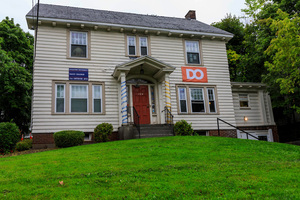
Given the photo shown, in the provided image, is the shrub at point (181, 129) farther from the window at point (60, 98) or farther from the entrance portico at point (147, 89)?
the window at point (60, 98)

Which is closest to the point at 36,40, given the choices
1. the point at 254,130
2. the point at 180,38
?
the point at 180,38

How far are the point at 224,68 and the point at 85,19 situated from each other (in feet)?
29.3

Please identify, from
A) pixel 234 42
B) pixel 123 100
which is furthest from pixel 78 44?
pixel 234 42

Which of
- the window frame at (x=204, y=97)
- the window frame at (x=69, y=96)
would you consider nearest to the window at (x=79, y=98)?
the window frame at (x=69, y=96)

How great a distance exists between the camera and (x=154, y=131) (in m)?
12.6

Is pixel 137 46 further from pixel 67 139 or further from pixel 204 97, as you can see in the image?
pixel 67 139

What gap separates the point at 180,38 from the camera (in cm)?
1582

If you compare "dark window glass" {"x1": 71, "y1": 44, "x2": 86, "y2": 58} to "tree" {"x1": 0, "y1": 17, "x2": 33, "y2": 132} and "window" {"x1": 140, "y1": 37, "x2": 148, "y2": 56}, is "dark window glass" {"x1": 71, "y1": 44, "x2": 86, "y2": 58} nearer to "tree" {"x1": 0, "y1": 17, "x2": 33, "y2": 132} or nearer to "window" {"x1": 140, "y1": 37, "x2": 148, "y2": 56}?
"window" {"x1": 140, "y1": 37, "x2": 148, "y2": 56}

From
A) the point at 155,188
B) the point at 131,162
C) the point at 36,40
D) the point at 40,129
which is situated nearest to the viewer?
the point at 155,188

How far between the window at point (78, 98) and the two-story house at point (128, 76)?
0.05m

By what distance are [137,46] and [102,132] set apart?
5644mm

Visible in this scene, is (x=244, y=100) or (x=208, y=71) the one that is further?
(x=244, y=100)

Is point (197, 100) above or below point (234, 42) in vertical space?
below

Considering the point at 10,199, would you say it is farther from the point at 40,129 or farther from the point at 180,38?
the point at 180,38
